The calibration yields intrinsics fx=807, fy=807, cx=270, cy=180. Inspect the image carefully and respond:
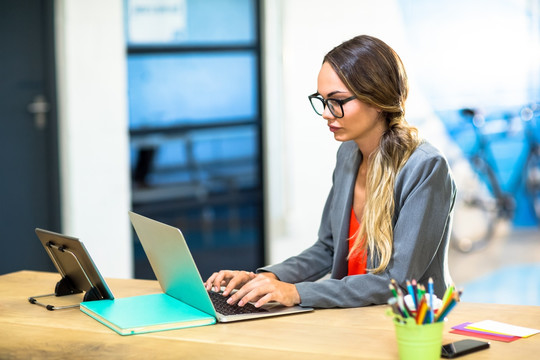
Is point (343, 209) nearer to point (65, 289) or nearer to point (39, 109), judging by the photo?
point (65, 289)

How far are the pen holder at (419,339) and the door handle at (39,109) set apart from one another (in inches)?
139

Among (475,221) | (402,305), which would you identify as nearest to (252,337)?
(402,305)

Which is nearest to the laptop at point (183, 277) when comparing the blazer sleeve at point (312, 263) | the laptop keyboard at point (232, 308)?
the laptop keyboard at point (232, 308)

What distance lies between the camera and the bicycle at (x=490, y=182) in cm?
457

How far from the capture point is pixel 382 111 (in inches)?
88.0

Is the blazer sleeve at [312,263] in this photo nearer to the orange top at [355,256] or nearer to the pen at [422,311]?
the orange top at [355,256]

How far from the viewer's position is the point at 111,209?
4.67 m

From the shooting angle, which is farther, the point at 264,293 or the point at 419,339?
the point at 264,293

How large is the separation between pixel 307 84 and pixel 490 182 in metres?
1.20

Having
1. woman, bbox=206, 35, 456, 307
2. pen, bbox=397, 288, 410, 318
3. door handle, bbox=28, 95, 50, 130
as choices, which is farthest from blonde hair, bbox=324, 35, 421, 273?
door handle, bbox=28, 95, 50, 130

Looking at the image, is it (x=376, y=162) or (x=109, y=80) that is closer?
(x=376, y=162)

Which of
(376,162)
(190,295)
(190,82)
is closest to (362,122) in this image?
(376,162)

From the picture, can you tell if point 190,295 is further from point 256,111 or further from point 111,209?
point 256,111

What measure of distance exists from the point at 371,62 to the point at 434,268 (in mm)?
580
